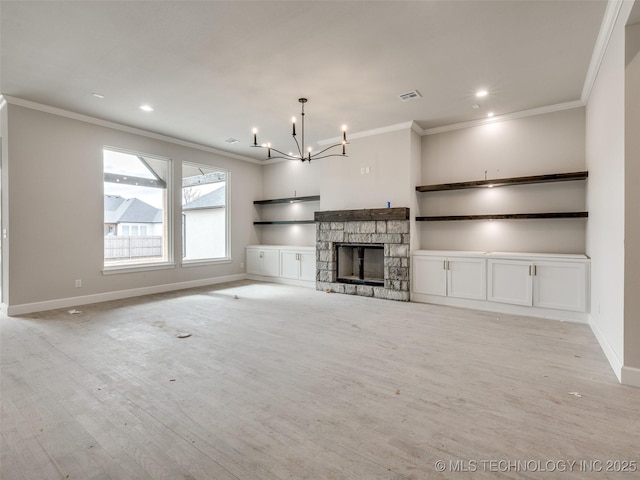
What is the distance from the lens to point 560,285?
13.9 ft

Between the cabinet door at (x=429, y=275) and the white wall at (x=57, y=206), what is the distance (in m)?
4.78

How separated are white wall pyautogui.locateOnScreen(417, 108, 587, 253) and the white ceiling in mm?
396

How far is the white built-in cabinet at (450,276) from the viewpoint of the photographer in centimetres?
483

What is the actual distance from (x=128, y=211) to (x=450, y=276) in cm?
568

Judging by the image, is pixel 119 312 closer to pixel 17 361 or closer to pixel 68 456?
pixel 17 361

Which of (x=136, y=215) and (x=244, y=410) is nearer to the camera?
(x=244, y=410)

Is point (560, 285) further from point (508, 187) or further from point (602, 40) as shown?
point (602, 40)

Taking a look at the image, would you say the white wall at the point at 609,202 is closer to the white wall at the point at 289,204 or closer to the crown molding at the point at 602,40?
the crown molding at the point at 602,40

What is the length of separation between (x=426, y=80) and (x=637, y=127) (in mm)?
2143

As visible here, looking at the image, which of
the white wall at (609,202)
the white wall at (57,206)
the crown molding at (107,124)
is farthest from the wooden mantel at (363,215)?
the white wall at (57,206)

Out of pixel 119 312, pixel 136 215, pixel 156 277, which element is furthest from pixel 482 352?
pixel 136 215

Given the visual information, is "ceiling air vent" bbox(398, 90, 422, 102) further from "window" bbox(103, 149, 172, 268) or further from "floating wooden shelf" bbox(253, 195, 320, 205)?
"window" bbox(103, 149, 172, 268)

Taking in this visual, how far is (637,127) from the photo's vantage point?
244cm

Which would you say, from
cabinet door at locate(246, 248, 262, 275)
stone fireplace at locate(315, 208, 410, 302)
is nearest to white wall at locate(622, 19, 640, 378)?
stone fireplace at locate(315, 208, 410, 302)
